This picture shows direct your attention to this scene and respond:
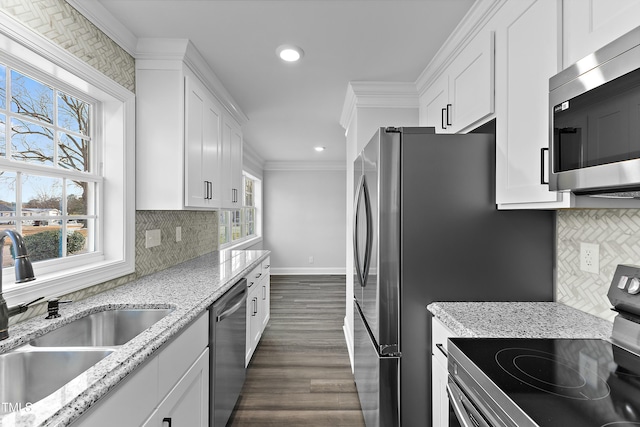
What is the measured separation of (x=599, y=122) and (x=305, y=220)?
627cm

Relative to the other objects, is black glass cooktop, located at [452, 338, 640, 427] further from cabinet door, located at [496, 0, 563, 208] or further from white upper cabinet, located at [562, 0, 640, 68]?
white upper cabinet, located at [562, 0, 640, 68]

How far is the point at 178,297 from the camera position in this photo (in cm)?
161

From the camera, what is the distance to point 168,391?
1226mm

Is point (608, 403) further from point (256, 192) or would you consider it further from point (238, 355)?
point (256, 192)

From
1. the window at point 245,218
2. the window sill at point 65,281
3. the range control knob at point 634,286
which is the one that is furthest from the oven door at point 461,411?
the window at point 245,218

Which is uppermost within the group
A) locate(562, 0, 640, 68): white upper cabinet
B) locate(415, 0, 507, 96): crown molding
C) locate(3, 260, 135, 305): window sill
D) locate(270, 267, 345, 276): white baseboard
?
locate(415, 0, 507, 96): crown molding

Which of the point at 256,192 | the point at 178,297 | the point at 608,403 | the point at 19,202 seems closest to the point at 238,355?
the point at 178,297

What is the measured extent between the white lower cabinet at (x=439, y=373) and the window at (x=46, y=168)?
6.16 feet

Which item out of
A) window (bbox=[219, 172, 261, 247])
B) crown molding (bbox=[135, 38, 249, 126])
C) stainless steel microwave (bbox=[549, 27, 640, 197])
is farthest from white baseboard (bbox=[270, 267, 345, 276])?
stainless steel microwave (bbox=[549, 27, 640, 197])

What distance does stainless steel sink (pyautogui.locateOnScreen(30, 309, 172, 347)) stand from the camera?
1.38 metres

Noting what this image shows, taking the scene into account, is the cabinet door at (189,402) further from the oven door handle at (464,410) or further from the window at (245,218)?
the window at (245,218)

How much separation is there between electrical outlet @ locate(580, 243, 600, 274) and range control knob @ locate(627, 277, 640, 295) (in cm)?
26

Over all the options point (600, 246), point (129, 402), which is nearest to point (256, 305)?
point (129, 402)

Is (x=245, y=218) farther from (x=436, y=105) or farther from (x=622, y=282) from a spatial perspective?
(x=622, y=282)
